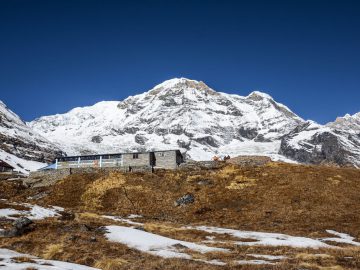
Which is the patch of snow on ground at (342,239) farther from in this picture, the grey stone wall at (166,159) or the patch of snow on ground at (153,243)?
the grey stone wall at (166,159)

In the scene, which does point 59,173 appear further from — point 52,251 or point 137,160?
point 52,251

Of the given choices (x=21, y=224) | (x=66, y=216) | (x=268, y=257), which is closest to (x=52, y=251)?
(x=21, y=224)

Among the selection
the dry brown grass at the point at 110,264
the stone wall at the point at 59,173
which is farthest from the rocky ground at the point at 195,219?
the stone wall at the point at 59,173

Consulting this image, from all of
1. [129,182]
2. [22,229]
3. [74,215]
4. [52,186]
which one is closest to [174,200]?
[129,182]

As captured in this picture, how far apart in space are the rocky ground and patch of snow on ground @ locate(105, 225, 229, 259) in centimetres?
7

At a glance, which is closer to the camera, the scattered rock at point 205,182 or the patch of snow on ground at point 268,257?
the patch of snow on ground at point 268,257

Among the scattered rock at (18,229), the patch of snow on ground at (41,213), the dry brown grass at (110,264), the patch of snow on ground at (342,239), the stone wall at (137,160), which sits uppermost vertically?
the stone wall at (137,160)

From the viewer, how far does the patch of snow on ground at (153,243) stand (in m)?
28.0

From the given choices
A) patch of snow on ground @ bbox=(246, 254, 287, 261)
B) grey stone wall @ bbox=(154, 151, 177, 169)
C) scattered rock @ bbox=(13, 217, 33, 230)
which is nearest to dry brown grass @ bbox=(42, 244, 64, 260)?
scattered rock @ bbox=(13, 217, 33, 230)

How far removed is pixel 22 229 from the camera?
3297 cm

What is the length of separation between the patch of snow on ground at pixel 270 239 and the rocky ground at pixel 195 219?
81 mm

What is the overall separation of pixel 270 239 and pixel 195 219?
1327 centimetres

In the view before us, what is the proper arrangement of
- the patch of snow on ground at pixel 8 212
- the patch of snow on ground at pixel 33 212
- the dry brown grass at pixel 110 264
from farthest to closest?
the patch of snow on ground at pixel 33 212 < the patch of snow on ground at pixel 8 212 < the dry brown grass at pixel 110 264

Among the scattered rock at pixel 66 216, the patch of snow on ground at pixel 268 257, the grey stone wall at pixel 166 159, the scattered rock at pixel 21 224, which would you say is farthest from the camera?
the grey stone wall at pixel 166 159
